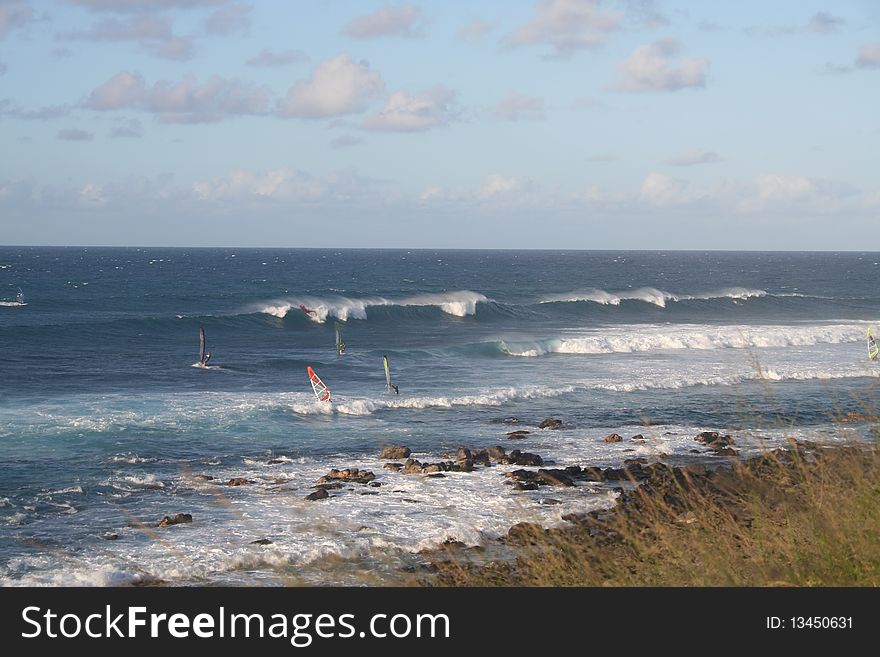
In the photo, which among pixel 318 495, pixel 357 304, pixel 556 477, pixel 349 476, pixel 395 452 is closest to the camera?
pixel 318 495

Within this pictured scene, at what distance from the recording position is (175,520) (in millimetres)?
12875

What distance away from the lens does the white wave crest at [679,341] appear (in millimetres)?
37719

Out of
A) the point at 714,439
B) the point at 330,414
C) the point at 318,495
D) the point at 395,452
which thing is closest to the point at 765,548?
the point at 318,495

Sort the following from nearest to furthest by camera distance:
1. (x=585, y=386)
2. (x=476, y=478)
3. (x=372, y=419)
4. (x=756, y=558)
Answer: (x=756, y=558), (x=476, y=478), (x=372, y=419), (x=585, y=386)

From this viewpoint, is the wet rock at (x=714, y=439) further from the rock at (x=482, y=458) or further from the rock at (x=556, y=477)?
the rock at (x=482, y=458)

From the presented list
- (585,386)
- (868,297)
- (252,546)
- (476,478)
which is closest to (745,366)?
(585,386)

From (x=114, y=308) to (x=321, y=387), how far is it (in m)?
34.0

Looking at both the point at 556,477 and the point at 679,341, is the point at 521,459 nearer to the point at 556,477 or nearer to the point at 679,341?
the point at 556,477

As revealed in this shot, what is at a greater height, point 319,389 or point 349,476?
point 319,389

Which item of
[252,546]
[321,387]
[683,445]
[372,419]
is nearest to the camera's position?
[252,546]

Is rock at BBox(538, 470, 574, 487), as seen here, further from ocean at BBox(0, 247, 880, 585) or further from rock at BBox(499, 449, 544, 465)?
rock at BBox(499, 449, 544, 465)

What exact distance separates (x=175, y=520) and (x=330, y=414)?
10.1 metres
